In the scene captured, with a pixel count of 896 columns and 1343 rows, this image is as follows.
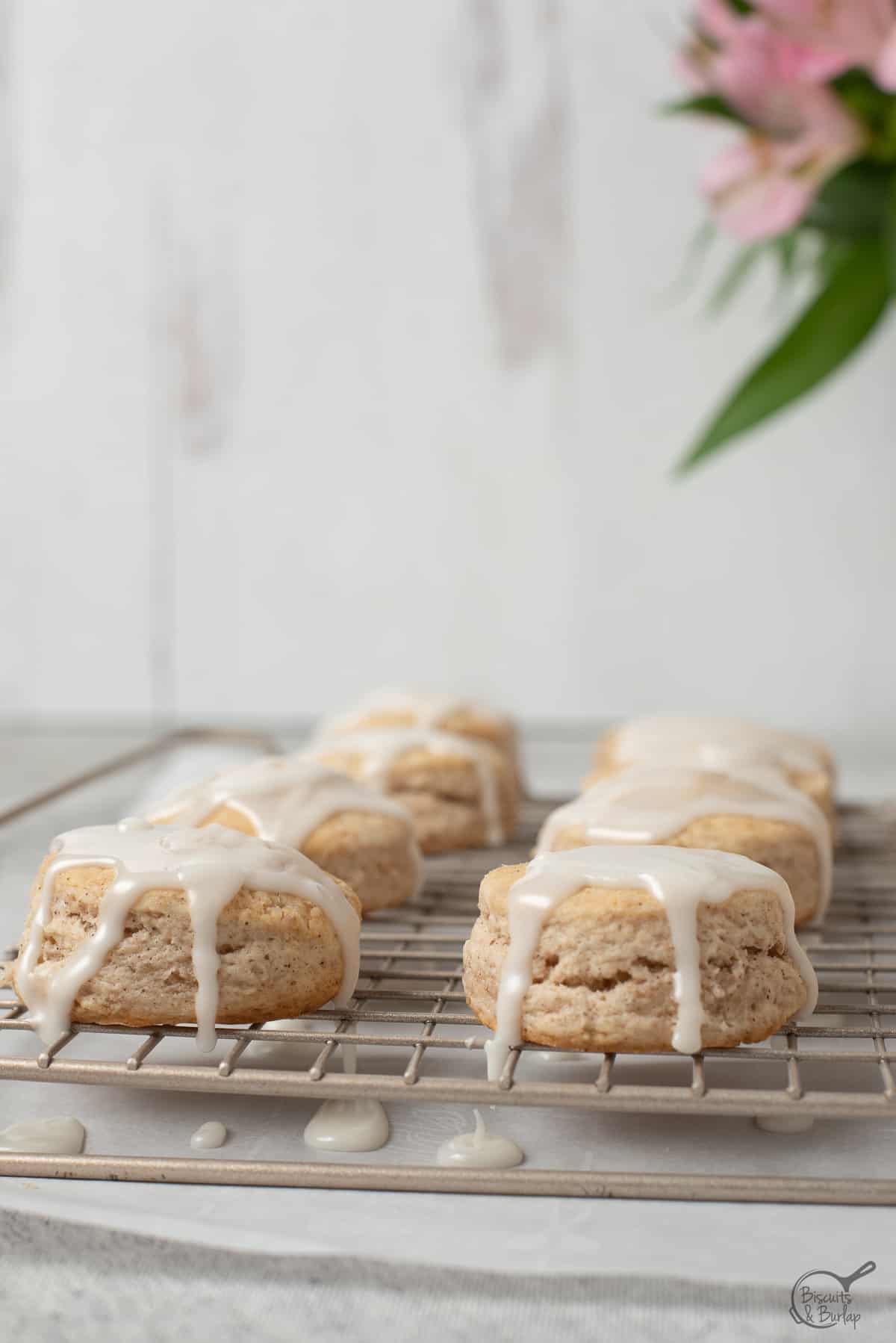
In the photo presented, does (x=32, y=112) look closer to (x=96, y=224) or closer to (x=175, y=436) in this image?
(x=96, y=224)

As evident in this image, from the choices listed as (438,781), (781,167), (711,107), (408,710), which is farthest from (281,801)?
(711,107)

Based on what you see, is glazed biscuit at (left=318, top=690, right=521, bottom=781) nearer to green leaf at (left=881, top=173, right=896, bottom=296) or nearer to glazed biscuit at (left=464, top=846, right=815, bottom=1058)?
green leaf at (left=881, top=173, right=896, bottom=296)

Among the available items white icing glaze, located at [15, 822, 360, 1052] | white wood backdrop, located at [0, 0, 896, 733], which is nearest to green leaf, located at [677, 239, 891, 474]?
white wood backdrop, located at [0, 0, 896, 733]

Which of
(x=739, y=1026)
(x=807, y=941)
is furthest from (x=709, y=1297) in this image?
(x=807, y=941)

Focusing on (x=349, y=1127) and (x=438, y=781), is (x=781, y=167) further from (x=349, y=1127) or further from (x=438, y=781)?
(x=349, y=1127)

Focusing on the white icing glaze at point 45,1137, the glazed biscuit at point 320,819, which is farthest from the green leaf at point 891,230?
the white icing glaze at point 45,1137

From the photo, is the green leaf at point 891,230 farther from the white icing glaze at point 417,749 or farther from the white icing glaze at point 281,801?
the white icing glaze at point 281,801
